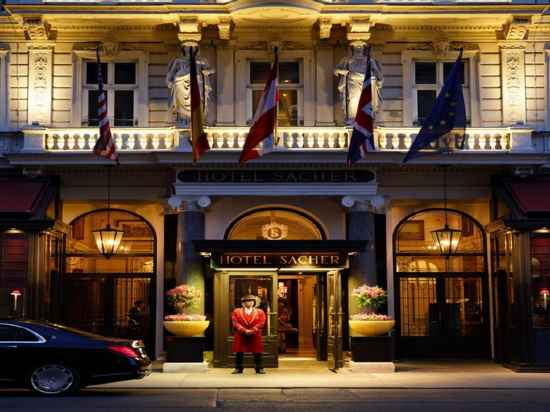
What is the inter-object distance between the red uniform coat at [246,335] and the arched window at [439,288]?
5.45 metres

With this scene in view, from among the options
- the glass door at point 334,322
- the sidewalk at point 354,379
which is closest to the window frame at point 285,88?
the glass door at point 334,322

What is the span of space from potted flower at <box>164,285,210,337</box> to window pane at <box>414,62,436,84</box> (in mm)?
8593

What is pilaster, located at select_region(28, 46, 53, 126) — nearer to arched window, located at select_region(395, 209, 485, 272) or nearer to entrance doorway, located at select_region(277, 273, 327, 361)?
entrance doorway, located at select_region(277, 273, 327, 361)

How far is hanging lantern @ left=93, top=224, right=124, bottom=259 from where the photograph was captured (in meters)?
25.6

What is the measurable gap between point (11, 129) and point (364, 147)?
9.72 metres

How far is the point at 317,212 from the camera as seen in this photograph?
86.5 feet

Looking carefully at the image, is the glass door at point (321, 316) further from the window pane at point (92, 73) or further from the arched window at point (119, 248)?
the window pane at point (92, 73)

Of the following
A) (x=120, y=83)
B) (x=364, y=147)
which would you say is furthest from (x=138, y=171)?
(x=364, y=147)

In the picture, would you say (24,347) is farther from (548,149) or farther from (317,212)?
(548,149)

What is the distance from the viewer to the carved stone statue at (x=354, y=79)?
25.0 m

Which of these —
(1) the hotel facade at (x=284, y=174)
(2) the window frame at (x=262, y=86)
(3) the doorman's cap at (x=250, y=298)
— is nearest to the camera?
(3) the doorman's cap at (x=250, y=298)

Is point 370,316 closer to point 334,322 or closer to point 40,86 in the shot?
point 334,322

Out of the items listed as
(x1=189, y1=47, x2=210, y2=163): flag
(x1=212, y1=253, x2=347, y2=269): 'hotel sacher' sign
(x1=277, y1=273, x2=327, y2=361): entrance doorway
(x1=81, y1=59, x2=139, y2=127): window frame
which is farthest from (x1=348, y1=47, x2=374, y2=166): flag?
(x1=81, y1=59, x2=139, y2=127): window frame

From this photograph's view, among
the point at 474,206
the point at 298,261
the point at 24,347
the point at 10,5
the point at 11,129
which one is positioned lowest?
the point at 24,347
